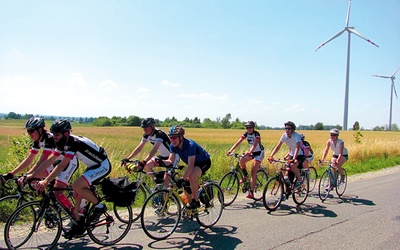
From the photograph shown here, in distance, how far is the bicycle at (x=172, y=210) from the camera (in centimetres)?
558

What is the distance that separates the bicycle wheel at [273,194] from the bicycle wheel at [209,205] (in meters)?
1.35

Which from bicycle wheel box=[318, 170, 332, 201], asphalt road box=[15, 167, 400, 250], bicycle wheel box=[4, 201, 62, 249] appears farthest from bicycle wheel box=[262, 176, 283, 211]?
bicycle wheel box=[4, 201, 62, 249]

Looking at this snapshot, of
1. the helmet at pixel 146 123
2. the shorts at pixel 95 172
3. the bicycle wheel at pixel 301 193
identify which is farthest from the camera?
the bicycle wheel at pixel 301 193

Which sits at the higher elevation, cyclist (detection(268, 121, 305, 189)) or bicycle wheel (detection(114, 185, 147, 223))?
cyclist (detection(268, 121, 305, 189))

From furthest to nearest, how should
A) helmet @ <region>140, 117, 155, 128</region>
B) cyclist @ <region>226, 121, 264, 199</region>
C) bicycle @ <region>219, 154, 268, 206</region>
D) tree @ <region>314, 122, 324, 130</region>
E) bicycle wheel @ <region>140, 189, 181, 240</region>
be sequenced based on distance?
tree @ <region>314, 122, 324, 130</region> < cyclist @ <region>226, 121, 264, 199</region> < bicycle @ <region>219, 154, 268, 206</region> < helmet @ <region>140, 117, 155, 128</region> < bicycle wheel @ <region>140, 189, 181, 240</region>

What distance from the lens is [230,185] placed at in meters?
8.62

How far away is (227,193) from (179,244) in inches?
136

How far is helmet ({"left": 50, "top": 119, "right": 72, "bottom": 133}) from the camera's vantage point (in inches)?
187

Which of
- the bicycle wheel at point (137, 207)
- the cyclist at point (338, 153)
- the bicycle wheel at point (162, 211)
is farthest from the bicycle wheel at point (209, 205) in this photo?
the cyclist at point (338, 153)

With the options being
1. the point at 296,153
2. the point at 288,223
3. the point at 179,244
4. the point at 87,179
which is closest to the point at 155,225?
the point at 179,244

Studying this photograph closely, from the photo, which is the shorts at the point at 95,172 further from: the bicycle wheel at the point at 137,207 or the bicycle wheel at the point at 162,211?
the bicycle wheel at the point at 137,207

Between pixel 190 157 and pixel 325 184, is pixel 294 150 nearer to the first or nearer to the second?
pixel 325 184

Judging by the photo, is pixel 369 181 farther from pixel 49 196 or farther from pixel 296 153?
pixel 49 196

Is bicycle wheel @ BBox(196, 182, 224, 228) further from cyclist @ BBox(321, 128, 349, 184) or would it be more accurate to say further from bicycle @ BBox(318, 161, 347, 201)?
cyclist @ BBox(321, 128, 349, 184)
